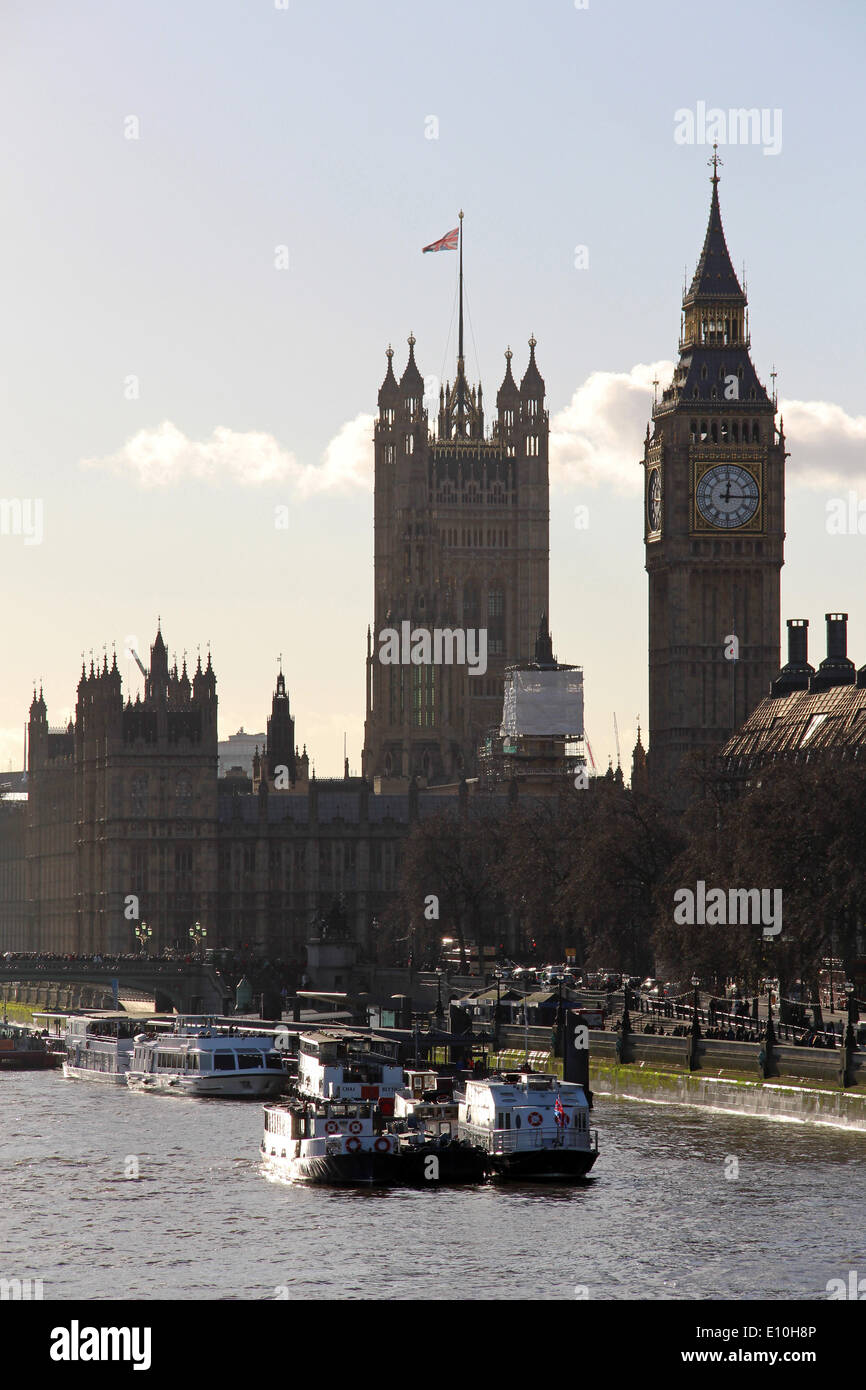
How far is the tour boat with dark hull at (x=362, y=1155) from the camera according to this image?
8106cm

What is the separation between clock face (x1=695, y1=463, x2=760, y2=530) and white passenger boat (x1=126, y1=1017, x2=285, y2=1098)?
3324 inches

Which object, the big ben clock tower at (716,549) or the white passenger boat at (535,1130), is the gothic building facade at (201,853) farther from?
the white passenger boat at (535,1130)

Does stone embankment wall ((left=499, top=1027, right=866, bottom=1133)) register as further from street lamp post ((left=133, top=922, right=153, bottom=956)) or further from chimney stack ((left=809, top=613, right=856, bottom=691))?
street lamp post ((left=133, top=922, right=153, bottom=956))

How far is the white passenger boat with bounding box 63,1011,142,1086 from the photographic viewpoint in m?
128

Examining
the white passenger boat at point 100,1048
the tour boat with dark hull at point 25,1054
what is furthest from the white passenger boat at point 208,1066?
the tour boat with dark hull at point 25,1054

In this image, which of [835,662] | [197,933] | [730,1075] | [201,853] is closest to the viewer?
[730,1075]

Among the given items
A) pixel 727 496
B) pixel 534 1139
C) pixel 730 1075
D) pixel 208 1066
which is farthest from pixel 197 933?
pixel 534 1139

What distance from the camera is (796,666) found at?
179750 mm

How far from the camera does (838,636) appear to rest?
174625mm

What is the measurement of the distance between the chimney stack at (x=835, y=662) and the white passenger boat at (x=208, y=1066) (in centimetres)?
5811

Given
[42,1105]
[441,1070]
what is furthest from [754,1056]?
[42,1105]

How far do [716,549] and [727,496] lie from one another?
13.0ft

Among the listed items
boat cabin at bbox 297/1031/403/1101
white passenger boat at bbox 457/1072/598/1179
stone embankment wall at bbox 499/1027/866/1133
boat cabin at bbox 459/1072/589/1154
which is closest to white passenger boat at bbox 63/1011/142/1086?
boat cabin at bbox 297/1031/403/1101

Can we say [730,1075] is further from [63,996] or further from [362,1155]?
[63,996]
